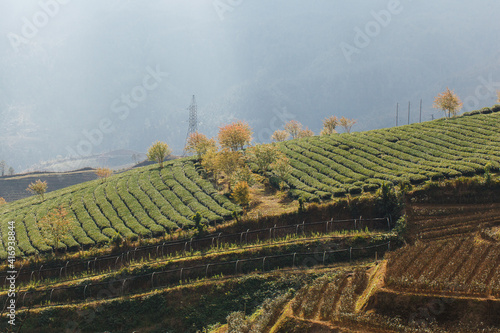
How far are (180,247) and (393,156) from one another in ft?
110

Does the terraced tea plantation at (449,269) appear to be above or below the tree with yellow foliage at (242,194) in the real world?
below

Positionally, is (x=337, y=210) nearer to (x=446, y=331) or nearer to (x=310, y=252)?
(x=310, y=252)

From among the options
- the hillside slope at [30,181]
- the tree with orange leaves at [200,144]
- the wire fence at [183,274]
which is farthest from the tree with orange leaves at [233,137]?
the hillside slope at [30,181]

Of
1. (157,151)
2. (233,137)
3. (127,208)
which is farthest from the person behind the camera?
(157,151)

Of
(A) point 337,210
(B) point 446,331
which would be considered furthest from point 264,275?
(B) point 446,331

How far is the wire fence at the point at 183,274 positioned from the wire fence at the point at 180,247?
319 centimetres

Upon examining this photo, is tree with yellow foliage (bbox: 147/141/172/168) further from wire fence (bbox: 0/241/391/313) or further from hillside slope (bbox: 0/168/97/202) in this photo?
hillside slope (bbox: 0/168/97/202)

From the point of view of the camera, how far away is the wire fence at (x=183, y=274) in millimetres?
34281

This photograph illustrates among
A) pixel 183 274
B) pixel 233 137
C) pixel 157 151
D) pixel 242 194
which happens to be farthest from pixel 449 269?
pixel 157 151

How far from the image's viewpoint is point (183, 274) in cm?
3559

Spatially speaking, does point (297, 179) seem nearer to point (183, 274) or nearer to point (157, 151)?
point (183, 274)

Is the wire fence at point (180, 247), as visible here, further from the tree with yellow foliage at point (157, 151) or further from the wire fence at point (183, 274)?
the tree with yellow foliage at point (157, 151)

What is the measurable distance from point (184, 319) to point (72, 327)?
30.5ft

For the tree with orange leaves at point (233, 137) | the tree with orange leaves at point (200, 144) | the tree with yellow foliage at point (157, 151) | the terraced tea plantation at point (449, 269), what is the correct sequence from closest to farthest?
the terraced tea plantation at point (449, 269) < the tree with orange leaves at point (233, 137) < the tree with yellow foliage at point (157, 151) < the tree with orange leaves at point (200, 144)
